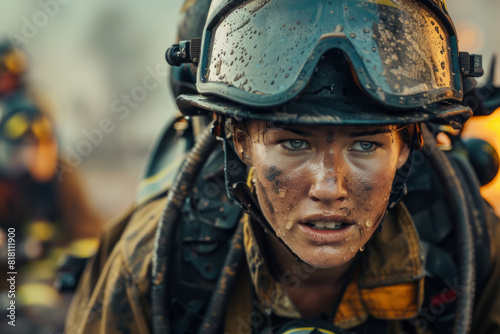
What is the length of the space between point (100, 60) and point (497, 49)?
11.6 feet

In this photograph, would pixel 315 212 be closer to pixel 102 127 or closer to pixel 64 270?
pixel 64 270

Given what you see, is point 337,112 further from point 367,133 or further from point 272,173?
point 272,173

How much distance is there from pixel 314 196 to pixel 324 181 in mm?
42

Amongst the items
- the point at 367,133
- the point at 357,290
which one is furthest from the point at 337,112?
the point at 357,290

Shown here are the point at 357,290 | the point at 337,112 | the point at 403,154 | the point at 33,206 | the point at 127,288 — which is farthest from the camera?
the point at 33,206

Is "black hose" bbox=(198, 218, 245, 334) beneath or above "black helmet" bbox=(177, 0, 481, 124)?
beneath

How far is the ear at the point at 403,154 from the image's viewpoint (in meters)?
1.46

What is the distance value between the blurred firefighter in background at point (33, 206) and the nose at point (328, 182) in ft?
8.95

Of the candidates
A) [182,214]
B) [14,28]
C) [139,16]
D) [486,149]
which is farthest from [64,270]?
[139,16]

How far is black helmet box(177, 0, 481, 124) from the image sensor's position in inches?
49.1

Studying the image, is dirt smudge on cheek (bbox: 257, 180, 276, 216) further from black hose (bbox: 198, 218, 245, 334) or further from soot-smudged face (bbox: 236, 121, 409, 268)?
black hose (bbox: 198, 218, 245, 334)

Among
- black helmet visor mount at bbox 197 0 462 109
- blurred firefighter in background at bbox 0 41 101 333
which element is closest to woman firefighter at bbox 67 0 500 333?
black helmet visor mount at bbox 197 0 462 109

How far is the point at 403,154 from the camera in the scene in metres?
1.47

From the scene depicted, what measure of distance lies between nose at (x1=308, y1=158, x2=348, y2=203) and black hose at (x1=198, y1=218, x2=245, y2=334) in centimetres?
51
